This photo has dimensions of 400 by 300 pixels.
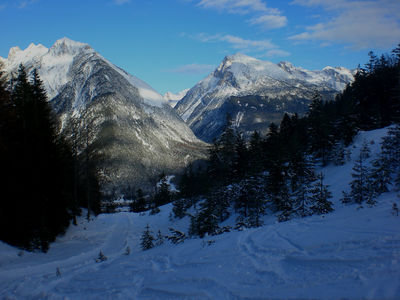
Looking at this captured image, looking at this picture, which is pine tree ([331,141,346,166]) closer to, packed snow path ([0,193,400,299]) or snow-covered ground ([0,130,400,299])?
packed snow path ([0,193,400,299])

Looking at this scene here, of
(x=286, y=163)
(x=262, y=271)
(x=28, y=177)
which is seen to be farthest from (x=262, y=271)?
(x=286, y=163)

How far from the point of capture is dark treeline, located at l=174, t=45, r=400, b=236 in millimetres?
20586

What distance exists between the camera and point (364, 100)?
49906mm

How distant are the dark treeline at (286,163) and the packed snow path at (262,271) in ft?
22.7

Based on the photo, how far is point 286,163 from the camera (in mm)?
35969

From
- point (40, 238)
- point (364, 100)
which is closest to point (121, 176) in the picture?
point (364, 100)

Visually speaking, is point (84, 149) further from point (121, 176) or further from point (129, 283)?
point (121, 176)

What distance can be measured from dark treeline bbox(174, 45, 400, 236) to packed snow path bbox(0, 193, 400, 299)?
691cm

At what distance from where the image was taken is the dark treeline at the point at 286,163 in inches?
810

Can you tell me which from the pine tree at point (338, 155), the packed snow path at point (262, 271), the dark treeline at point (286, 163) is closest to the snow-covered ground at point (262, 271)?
the packed snow path at point (262, 271)

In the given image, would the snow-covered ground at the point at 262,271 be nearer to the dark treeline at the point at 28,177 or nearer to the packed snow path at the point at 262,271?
the packed snow path at the point at 262,271

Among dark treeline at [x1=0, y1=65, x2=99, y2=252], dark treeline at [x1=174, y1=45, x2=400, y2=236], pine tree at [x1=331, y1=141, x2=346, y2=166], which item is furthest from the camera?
pine tree at [x1=331, y1=141, x2=346, y2=166]

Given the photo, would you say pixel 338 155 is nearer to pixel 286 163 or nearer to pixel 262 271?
pixel 286 163

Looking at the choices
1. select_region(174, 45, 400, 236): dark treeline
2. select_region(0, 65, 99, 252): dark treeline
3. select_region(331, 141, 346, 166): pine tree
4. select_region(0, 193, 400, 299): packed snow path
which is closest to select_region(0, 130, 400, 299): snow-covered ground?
select_region(0, 193, 400, 299): packed snow path
